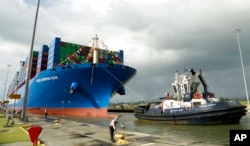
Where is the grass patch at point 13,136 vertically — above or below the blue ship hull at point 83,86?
below

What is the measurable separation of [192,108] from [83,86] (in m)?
18.0

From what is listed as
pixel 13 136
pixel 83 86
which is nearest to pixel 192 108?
pixel 83 86

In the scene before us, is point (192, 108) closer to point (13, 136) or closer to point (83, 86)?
point (83, 86)

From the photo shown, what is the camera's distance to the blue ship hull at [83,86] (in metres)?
36.5

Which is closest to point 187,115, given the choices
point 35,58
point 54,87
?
point 54,87

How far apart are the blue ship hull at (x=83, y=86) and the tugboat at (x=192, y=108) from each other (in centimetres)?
733

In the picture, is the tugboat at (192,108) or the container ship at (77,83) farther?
the container ship at (77,83)

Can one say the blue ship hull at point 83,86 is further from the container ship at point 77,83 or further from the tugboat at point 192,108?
the tugboat at point 192,108

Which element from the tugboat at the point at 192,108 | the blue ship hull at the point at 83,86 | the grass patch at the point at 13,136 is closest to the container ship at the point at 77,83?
the blue ship hull at the point at 83,86

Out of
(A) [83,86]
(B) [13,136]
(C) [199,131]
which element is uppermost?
(A) [83,86]

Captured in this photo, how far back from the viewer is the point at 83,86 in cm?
3684

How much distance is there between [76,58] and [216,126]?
1122 inches

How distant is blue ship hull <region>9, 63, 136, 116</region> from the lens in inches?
1437

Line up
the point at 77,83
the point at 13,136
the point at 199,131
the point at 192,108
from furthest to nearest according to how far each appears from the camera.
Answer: the point at 77,83
the point at 192,108
the point at 199,131
the point at 13,136
